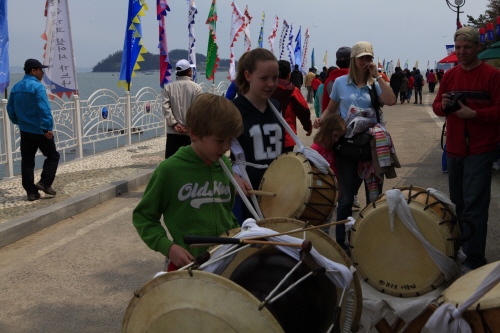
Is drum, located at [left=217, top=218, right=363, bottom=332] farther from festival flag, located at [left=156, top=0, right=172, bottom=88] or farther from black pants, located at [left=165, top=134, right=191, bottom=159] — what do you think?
festival flag, located at [left=156, top=0, right=172, bottom=88]

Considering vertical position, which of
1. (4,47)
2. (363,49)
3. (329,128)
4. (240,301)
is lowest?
(240,301)

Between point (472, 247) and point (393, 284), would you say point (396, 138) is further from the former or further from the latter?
point (393, 284)

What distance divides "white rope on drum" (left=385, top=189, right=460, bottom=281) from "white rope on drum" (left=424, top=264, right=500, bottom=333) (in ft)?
2.34

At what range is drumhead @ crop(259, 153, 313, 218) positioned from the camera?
3432 millimetres

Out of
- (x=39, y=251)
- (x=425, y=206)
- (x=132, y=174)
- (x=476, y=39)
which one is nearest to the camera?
(x=425, y=206)

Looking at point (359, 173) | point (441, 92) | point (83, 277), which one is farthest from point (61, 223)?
point (441, 92)

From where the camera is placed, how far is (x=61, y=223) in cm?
686

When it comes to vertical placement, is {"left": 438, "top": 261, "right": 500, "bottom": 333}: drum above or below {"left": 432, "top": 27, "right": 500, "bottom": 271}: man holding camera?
below

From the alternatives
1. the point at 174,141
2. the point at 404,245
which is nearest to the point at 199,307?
the point at 404,245

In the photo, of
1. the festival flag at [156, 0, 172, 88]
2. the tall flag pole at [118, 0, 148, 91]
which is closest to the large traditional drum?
the tall flag pole at [118, 0, 148, 91]

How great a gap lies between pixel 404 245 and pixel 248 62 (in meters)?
1.54

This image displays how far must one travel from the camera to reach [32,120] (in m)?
7.59

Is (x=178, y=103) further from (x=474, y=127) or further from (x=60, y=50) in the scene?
(x=474, y=127)

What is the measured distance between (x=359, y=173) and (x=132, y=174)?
5568 millimetres
